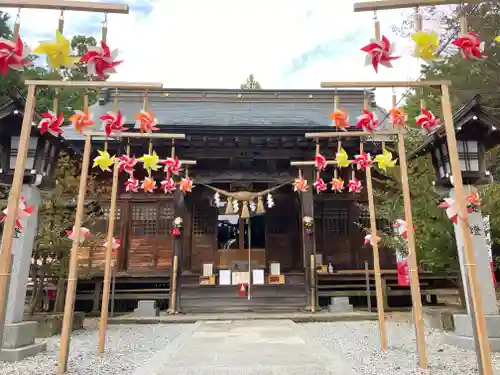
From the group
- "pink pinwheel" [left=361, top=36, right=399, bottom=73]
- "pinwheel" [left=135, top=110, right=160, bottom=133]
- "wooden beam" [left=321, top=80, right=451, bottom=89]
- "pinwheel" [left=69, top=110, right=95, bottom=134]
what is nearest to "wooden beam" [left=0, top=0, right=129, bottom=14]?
"pinwheel" [left=69, top=110, right=95, bottom=134]

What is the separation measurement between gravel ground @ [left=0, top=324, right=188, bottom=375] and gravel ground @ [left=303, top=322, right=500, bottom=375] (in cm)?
322

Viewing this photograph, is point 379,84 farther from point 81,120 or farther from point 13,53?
point 13,53

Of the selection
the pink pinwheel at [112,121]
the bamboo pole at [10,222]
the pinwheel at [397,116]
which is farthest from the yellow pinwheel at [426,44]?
the bamboo pole at [10,222]

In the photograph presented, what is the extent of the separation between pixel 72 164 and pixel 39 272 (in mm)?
2991

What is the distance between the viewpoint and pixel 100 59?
4164 millimetres

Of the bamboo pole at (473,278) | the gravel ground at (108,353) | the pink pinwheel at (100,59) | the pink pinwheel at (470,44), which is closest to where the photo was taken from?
the bamboo pole at (473,278)

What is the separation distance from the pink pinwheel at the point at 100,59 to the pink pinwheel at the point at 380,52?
2900 mm

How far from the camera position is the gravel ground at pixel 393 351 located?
4797 mm

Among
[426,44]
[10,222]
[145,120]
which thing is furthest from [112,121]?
[426,44]

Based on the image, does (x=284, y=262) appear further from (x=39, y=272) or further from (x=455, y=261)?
(x=39, y=272)

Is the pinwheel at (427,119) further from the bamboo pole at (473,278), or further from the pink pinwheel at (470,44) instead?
the pink pinwheel at (470,44)

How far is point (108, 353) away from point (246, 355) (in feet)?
7.85

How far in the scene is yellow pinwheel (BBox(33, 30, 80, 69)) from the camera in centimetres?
386

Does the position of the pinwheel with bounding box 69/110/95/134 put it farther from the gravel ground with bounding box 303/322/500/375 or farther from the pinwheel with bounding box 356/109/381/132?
the gravel ground with bounding box 303/322/500/375
